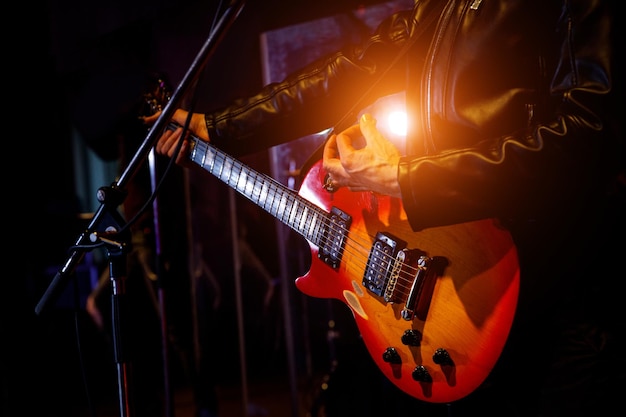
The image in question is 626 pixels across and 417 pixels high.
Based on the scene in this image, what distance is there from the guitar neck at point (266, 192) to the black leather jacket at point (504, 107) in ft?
1.35

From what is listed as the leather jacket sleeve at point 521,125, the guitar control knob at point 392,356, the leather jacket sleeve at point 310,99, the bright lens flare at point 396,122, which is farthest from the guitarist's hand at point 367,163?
the bright lens flare at point 396,122

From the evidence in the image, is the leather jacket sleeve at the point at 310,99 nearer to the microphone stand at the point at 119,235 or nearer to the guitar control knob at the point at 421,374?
the microphone stand at the point at 119,235

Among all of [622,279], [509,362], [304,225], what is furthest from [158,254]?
[622,279]

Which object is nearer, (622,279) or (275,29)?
(622,279)

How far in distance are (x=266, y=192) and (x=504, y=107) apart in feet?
2.82

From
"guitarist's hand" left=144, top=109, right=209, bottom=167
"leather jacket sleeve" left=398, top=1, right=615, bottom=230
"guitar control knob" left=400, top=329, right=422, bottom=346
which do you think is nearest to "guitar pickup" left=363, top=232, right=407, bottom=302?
"guitar control knob" left=400, top=329, right=422, bottom=346

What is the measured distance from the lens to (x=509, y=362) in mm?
1357

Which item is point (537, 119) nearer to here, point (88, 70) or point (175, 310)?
point (175, 310)

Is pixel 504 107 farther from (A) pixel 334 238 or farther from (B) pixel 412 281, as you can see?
(A) pixel 334 238

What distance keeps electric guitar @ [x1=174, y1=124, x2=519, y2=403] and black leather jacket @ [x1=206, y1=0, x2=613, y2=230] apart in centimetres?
15

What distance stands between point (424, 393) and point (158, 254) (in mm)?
1601

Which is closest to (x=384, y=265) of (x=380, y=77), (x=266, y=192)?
(x=266, y=192)

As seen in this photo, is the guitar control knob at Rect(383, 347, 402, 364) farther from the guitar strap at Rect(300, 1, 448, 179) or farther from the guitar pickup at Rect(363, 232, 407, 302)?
the guitar strap at Rect(300, 1, 448, 179)

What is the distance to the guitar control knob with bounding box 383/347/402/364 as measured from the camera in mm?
1517
